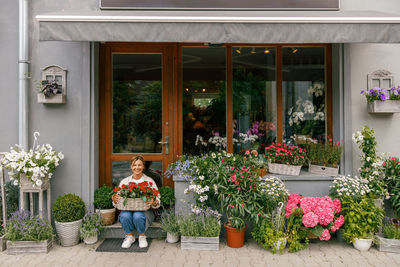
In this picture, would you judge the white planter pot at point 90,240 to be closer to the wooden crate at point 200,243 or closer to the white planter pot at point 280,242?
the wooden crate at point 200,243

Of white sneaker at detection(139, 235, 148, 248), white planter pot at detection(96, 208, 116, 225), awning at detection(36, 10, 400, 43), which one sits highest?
awning at detection(36, 10, 400, 43)

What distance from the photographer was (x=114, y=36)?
11.5 ft

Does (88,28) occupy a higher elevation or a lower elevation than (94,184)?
higher

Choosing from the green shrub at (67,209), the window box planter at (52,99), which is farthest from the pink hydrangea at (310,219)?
the window box planter at (52,99)

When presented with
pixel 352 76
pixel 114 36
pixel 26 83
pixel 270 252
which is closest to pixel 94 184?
pixel 26 83

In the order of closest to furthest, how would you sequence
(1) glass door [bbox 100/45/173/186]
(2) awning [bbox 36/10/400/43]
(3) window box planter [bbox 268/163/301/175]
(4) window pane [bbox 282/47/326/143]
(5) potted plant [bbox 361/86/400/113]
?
(2) awning [bbox 36/10/400/43] → (5) potted plant [bbox 361/86/400/113] → (3) window box planter [bbox 268/163/301/175] → (1) glass door [bbox 100/45/173/186] → (4) window pane [bbox 282/47/326/143]

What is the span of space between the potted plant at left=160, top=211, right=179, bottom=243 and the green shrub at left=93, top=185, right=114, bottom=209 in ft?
2.84

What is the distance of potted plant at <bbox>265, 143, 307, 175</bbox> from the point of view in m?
4.38

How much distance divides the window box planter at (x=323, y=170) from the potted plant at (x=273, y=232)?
3.05 feet

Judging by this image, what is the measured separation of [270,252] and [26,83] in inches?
165

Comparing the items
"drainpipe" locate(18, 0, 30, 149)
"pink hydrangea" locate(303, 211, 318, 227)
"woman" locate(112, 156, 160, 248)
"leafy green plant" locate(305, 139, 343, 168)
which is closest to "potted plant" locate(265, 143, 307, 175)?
"leafy green plant" locate(305, 139, 343, 168)

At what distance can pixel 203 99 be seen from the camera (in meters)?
5.06

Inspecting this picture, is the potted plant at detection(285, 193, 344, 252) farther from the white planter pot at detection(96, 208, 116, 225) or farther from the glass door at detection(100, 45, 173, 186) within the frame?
the white planter pot at detection(96, 208, 116, 225)

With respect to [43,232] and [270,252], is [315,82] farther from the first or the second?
[43,232]
